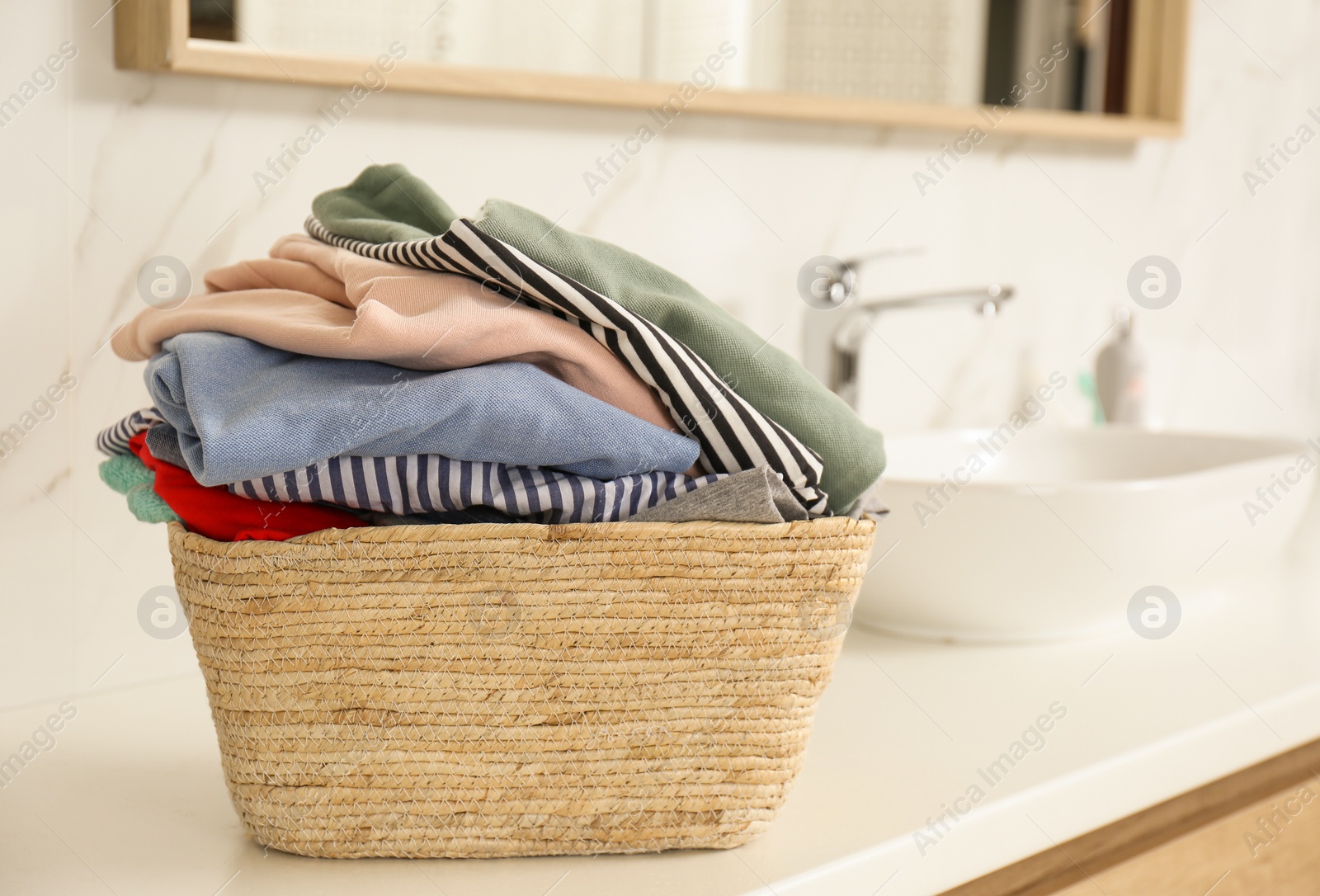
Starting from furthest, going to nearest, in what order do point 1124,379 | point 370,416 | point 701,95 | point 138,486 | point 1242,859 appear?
point 1124,379
point 701,95
point 1242,859
point 138,486
point 370,416

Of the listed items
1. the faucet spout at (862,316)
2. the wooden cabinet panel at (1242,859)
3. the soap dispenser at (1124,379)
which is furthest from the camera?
the soap dispenser at (1124,379)

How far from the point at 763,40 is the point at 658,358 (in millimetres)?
645

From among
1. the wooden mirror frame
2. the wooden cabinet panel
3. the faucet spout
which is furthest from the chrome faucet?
the wooden cabinet panel

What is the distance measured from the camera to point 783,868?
529mm

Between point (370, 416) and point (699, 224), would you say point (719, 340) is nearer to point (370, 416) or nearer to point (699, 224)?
point (370, 416)

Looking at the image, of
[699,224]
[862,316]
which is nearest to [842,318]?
[862,316]

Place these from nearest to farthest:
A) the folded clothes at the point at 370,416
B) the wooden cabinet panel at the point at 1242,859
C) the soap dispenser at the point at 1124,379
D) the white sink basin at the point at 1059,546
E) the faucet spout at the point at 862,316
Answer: the folded clothes at the point at 370,416 < the wooden cabinet panel at the point at 1242,859 < the white sink basin at the point at 1059,546 < the faucet spout at the point at 862,316 < the soap dispenser at the point at 1124,379

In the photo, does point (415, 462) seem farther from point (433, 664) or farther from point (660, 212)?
point (660, 212)

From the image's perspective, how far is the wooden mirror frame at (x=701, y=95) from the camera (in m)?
0.74

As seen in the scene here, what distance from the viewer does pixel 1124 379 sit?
1253mm

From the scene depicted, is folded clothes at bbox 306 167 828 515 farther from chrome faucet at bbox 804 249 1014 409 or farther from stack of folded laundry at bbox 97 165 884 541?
chrome faucet at bbox 804 249 1014 409

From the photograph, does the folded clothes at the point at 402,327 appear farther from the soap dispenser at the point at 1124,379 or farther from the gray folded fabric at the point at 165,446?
the soap dispenser at the point at 1124,379

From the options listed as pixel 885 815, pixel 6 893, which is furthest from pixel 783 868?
pixel 6 893

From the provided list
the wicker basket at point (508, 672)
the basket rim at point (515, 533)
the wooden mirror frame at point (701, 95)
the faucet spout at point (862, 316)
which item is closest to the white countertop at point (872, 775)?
the wicker basket at point (508, 672)
